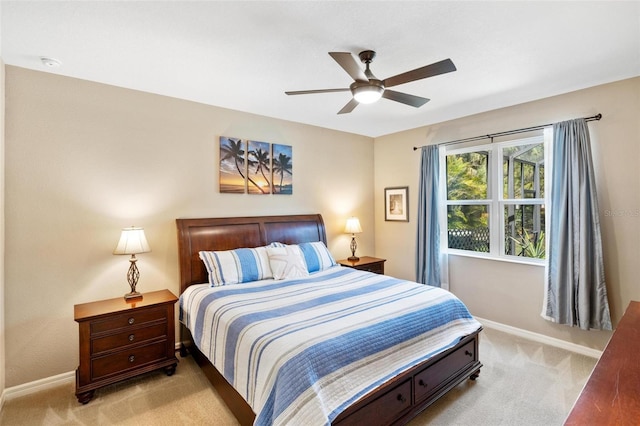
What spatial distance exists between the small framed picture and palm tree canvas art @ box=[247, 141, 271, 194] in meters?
2.07

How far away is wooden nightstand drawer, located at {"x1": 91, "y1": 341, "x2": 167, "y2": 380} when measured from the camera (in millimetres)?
2412

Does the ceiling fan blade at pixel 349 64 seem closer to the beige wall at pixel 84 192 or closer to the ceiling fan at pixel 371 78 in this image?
the ceiling fan at pixel 371 78

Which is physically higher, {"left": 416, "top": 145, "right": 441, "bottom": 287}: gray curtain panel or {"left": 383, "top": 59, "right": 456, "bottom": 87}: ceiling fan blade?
{"left": 383, "top": 59, "right": 456, "bottom": 87}: ceiling fan blade

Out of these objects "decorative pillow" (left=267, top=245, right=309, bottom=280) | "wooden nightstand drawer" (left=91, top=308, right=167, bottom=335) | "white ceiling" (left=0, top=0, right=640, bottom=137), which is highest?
"white ceiling" (left=0, top=0, right=640, bottom=137)

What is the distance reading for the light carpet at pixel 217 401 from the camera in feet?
7.13

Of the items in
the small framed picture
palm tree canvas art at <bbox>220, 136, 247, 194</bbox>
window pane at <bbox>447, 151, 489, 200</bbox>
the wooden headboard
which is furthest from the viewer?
the small framed picture

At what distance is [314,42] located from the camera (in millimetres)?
2227

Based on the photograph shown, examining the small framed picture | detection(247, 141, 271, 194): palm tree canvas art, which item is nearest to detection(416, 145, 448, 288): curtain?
the small framed picture

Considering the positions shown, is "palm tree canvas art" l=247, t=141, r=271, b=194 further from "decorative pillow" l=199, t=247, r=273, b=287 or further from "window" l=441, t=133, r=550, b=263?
"window" l=441, t=133, r=550, b=263

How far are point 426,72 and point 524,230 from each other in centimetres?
263

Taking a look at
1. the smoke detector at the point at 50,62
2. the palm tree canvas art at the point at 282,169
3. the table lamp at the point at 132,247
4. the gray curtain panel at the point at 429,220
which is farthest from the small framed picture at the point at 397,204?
the smoke detector at the point at 50,62

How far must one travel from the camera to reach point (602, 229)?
9.77 ft

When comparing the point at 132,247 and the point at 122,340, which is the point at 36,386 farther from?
the point at 132,247

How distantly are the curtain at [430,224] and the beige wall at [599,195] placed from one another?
0.19 metres
